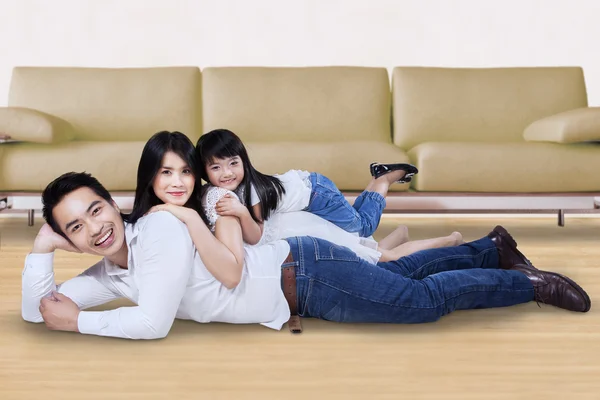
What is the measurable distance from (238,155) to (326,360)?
78cm

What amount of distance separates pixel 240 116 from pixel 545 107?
1734mm

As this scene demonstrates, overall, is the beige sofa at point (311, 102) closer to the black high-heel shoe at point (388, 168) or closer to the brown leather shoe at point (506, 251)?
the black high-heel shoe at point (388, 168)

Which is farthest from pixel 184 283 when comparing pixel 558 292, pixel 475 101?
pixel 475 101

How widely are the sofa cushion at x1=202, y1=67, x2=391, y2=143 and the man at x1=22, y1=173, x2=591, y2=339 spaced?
1.97 meters

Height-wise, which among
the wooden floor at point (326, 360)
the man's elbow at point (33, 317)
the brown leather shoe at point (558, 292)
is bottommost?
the wooden floor at point (326, 360)

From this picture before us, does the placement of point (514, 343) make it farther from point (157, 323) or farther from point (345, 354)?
point (157, 323)

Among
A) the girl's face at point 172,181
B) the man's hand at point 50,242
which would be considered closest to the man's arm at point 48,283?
the man's hand at point 50,242

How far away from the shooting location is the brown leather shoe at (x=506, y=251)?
7.29ft

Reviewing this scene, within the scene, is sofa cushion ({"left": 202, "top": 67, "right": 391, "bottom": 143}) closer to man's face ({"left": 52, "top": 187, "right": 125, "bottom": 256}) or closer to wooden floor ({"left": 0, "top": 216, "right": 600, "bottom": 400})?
wooden floor ({"left": 0, "top": 216, "right": 600, "bottom": 400})

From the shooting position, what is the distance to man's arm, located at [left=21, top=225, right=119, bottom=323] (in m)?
1.75

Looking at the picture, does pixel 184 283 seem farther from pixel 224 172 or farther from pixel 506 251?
pixel 506 251

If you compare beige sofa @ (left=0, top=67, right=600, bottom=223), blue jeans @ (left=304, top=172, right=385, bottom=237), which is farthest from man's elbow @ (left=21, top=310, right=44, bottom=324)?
beige sofa @ (left=0, top=67, right=600, bottom=223)

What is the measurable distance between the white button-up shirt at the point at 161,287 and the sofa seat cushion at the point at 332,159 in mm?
1444

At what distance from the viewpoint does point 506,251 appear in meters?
2.24
